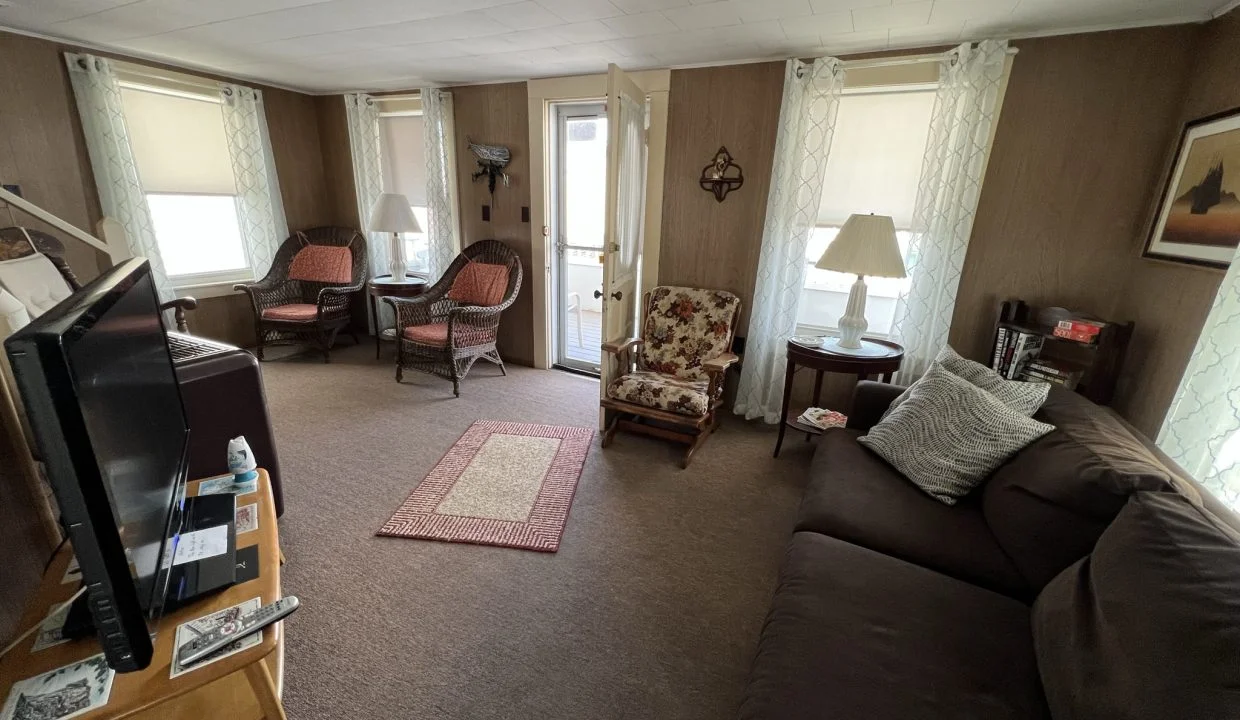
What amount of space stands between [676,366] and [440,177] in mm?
2562

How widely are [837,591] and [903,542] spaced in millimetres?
369

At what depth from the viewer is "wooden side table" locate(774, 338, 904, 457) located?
8.13 feet

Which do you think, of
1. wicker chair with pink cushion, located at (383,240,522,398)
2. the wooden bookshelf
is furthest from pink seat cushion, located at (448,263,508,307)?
the wooden bookshelf

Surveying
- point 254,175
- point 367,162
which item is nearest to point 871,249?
point 367,162

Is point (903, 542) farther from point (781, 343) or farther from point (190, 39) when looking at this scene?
point (190, 39)

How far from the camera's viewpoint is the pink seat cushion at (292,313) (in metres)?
4.00

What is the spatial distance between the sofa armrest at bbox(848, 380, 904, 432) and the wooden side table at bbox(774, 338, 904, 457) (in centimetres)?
23

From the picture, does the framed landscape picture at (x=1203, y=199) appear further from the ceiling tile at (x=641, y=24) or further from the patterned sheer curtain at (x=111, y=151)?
the patterned sheer curtain at (x=111, y=151)

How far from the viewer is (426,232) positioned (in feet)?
14.4

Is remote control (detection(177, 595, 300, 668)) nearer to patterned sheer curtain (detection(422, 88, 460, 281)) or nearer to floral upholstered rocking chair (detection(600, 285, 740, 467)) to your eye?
floral upholstered rocking chair (detection(600, 285, 740, 467))

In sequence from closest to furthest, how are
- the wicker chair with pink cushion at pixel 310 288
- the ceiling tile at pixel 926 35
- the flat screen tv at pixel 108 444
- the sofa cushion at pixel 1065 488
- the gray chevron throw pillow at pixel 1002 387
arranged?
the flat screen tv at pixel 108 444
the sofa cushion at pixel 1065 488
the gray chevron throw pillow at pixel 1002 387
the ceiling tile at pixel 926 35
the wicker chair with pink cushion at pixel 310 288

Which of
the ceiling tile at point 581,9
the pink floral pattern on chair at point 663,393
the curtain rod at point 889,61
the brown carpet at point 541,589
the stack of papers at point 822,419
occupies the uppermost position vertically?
the ceiling tile at point 581,9

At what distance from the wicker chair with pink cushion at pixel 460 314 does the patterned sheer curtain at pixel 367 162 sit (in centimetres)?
86

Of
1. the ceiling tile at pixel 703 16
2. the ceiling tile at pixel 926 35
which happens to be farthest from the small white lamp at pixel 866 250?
the ceiling tile at pixel 703 16
